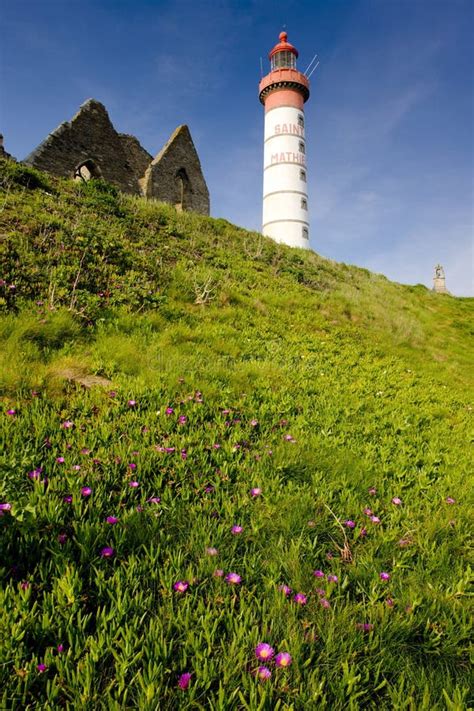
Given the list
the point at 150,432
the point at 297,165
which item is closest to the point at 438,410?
the point at 150,432

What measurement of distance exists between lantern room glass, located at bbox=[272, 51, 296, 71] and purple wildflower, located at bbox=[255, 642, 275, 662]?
1731 inches

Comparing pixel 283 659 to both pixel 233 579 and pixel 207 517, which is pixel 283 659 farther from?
pixel 207 517

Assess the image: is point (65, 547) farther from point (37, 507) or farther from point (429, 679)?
point (429, 679)

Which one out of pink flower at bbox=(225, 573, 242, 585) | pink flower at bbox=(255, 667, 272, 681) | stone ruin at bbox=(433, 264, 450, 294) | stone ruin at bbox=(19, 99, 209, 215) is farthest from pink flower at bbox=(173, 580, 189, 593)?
stone ruin at bbox=(433, 264, 450, 294)

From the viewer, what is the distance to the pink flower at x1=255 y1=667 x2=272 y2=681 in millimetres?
1567

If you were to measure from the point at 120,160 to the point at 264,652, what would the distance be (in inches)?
946

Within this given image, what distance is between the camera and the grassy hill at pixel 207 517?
1.62 m

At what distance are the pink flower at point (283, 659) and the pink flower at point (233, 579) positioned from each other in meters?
0.44

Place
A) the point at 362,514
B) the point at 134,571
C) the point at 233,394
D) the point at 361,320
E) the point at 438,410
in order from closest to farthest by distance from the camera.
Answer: the point at 134,571, the point at 362,514, the point at 233,394, the point at 438,410, the point at 361,320

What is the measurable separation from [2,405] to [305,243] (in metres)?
31.4

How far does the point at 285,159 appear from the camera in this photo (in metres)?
31.5

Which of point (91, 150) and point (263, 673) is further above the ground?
point (91, 150)

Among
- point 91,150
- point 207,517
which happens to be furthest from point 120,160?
point 207,517

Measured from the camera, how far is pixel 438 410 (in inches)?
243
